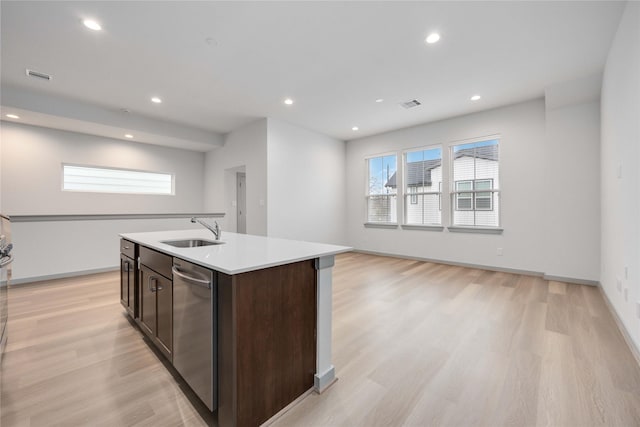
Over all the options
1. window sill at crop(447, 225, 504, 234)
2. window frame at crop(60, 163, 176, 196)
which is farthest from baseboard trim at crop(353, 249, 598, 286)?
window frame at crop(60, 163, 176, 196)

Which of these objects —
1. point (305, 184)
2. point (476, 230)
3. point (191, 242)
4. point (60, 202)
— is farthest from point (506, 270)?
point (60, 202)

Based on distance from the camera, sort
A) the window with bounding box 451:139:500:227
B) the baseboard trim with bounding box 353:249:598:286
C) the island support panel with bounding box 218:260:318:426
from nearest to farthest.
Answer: the island support panel with bounding box 218:260:318:426
the baseboard trim with bounding box 353:249:598:286
the window with bounding box 451:139:500:227

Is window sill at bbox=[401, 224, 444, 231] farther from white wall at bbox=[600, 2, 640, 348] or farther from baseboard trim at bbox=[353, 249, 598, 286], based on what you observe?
white wall at bbox=[600, 2, 640, 348]

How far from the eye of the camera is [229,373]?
1252 millimetres

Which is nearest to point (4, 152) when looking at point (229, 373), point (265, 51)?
point (265, 51)

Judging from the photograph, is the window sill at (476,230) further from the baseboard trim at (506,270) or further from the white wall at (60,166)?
the white wall at (60,166)

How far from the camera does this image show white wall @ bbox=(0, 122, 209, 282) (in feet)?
13.0

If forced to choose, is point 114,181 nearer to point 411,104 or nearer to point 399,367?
point 411,104

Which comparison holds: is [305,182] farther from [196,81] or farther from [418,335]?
[418,335]

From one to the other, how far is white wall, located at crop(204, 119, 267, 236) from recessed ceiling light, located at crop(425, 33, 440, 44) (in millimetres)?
3229

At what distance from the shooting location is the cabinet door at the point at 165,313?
5.68 feet

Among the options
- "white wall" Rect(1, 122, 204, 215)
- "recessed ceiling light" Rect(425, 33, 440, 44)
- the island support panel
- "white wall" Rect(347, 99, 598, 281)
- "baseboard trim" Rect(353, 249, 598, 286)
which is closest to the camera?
the island support panel

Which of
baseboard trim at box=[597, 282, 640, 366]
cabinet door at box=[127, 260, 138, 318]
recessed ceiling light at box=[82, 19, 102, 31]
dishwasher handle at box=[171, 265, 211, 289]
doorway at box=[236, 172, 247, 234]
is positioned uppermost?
recessed ceiling light at box=[82, 19, 102, 31]

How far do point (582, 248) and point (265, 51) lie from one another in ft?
16.6
